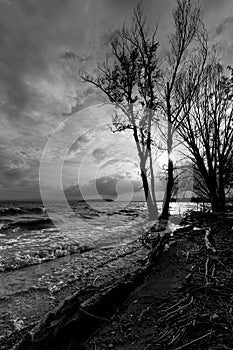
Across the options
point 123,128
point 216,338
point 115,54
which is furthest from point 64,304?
point 115,54

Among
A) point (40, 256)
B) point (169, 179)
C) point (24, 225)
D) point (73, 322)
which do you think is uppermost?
point (169, 179)

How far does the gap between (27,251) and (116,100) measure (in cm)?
1164

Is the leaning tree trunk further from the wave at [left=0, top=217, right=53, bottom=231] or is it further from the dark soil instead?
the dark soil

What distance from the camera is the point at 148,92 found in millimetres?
14641

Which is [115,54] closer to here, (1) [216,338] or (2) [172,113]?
(2) [172,113]

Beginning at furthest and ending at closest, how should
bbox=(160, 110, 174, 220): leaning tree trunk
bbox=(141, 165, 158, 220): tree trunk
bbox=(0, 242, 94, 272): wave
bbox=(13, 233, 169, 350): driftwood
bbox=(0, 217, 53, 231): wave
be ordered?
bbox=(141, 165, 158, 220): tree trunk < bbox=(0, 217, 53, 231): wave < bbox=(160, 110, 174, 220): leaning tree trunk < bbox=(0, 242, 94, 272): wave < bbox=(13, 233, 169, 350): driftwood

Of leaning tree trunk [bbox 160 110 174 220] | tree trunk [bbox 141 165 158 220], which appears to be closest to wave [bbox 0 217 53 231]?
tree trunk [bbox 141 165 158 220]

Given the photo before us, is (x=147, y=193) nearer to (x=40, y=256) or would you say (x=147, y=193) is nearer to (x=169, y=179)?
(x=169, y=179)

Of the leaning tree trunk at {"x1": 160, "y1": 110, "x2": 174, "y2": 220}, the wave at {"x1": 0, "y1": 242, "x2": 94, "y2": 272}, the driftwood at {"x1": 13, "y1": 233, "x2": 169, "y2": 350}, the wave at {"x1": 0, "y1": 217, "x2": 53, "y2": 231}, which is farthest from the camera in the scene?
the wave at {"x1": 0, "y1": 217, "x2": 53, "y2": 231}

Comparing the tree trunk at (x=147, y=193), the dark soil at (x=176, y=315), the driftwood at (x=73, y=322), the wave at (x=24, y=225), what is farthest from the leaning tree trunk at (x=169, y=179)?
the driftwood at (x=73, y=322)

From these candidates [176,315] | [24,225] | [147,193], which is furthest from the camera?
[24,225]

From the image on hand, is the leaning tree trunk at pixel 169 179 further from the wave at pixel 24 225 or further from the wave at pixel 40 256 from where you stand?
the wave at pixel 24 225

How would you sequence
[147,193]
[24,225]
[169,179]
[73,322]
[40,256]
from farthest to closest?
[24,225] < [147,193] < [169,179] < [40,256] < [73,322]

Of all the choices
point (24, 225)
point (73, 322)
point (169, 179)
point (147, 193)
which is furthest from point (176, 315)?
point (24, 225)
